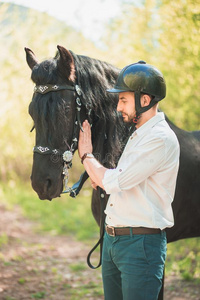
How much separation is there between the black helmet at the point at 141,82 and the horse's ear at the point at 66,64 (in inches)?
20.0

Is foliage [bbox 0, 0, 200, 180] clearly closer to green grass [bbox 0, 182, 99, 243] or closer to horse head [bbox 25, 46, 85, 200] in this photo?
horse head [bbox 25, 46, 85, 200]

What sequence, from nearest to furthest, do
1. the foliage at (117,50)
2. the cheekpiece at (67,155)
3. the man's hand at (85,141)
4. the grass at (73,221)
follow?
1. the man's hand at (85,141)
2. the cheekpiece at (67,155)
3. the grass at (73,221)
4. the foliage at (117,50)

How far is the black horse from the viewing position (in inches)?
99.7

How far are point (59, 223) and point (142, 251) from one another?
6545 millimetres

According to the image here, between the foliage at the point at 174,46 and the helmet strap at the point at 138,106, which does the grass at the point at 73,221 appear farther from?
the helmet strap at the point at 138,106

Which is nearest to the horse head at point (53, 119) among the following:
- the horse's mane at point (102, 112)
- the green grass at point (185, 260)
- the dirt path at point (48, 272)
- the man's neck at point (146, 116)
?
the horse's mane at point (102, 112)

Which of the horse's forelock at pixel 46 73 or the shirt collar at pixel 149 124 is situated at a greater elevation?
the horse's forelock at pixel 46 73

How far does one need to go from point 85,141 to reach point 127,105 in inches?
18.8

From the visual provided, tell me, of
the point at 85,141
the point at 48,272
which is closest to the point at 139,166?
the point at 85,141

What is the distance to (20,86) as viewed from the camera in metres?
10.7

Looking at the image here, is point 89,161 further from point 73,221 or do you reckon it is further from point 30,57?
point 73,221

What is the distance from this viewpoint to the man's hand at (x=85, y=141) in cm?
245

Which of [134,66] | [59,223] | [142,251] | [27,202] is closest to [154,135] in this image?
[134,66]

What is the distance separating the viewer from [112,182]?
2053 millimetres
